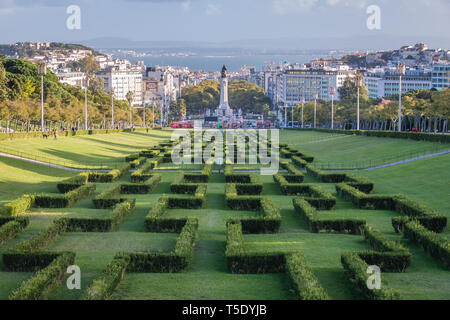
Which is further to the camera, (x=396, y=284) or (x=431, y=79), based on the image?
(x=431, y=79)

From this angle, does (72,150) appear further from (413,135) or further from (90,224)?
(90,224)

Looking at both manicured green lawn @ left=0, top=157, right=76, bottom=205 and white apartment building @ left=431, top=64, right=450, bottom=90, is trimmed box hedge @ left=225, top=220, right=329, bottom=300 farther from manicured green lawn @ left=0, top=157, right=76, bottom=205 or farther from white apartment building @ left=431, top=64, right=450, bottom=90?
white apartment building @ left=431, top=64, right=450, bottom=90

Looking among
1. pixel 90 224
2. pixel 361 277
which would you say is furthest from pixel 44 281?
pixel 90 224

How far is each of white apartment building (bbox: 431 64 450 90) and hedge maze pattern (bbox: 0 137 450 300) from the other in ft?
428

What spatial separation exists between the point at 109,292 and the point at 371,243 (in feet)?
29.7

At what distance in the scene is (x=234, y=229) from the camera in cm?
1911

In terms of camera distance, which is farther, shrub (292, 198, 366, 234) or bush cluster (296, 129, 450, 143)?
bush cluster (296, 129, 450, 143)

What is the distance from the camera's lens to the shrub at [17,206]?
2241cm

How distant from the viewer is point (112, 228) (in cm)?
2183

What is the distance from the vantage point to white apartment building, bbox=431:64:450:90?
15400 centimetres

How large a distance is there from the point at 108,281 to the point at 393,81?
169525 mm

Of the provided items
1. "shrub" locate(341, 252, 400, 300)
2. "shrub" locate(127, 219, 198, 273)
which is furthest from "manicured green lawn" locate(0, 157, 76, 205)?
"shrub" locate(341, 252, 400, 300)
